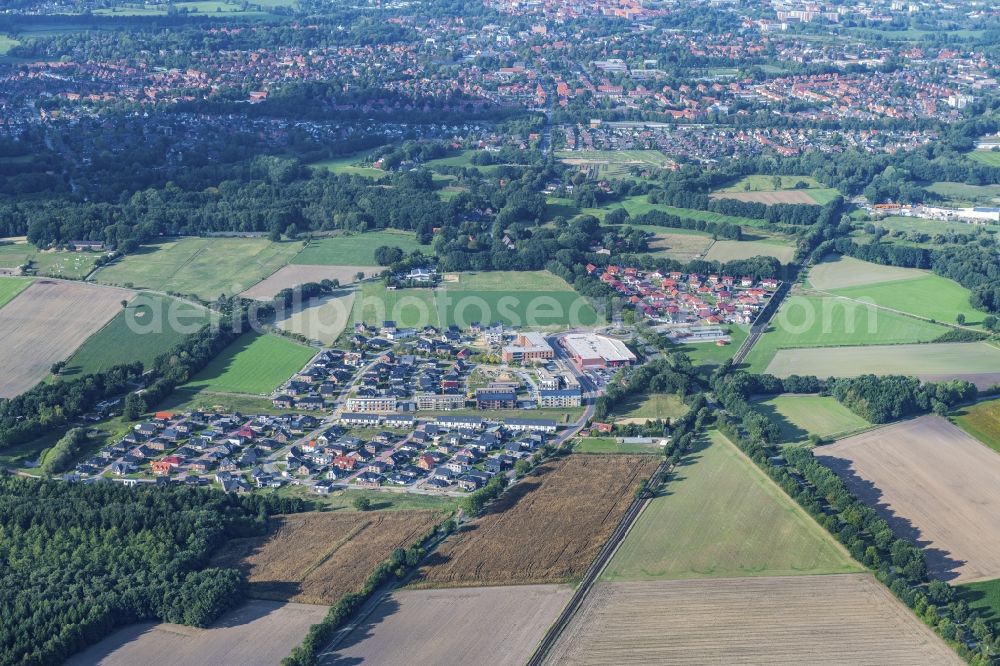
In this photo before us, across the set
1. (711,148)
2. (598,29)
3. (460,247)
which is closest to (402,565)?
(460,247)

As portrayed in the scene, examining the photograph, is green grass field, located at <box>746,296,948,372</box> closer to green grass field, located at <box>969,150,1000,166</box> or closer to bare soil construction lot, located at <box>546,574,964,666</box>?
bare soil construction lot, located at <box>546,574,964,666</box>

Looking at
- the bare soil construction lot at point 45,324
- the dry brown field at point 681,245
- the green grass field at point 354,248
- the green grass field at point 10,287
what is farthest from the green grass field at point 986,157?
the green grass field at point 10,287

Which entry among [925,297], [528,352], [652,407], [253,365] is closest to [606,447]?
[652,407]

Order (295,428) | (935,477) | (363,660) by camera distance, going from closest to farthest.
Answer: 1. (363,660)
2. (935,477)
3. (295,428)

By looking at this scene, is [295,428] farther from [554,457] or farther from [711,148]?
[711,148]

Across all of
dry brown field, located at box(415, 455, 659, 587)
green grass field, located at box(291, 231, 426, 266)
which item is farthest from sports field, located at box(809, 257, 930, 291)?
dry brown field, located at box(415, 455, 659, 587)

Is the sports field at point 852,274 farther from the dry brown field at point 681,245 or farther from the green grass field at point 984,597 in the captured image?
the green grass field at point 984,597

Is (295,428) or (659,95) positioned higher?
(659,95)

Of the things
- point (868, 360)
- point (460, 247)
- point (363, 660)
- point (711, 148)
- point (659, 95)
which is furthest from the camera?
point (659, 95)
